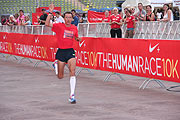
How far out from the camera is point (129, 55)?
1348 centimetres

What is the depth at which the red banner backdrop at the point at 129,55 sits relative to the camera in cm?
1180

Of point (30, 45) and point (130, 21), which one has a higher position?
point (130, 21)

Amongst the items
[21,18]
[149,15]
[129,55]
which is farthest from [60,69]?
[21,18]

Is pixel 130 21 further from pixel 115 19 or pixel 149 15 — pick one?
pixel 149 15

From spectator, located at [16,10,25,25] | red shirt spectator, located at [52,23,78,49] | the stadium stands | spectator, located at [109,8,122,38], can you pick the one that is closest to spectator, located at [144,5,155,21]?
spectator, located at [109,8,122,38]

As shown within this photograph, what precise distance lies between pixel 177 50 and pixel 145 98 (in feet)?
4.93

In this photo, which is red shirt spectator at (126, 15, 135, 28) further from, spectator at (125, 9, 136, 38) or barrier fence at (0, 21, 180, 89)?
barrier fence at (0, 21, 180, 89)

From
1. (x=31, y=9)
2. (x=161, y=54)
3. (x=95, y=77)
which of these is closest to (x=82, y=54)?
(x=95, y=77)

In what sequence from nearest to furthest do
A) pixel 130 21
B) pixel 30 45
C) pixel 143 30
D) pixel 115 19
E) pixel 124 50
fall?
pixel 124 50, pixel 115 19, pixel 130 21, pixel 30 45, pixel 143 30

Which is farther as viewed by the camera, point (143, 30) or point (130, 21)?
point (143, 30)

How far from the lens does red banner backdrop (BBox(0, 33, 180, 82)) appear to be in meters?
11.8

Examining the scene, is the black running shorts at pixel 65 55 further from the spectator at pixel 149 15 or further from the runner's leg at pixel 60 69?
the spectator at pixel 149 15

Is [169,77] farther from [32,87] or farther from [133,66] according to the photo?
[32,87]

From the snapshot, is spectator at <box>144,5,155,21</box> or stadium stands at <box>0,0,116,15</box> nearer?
spectator at <box>144,5,155,21</box>
